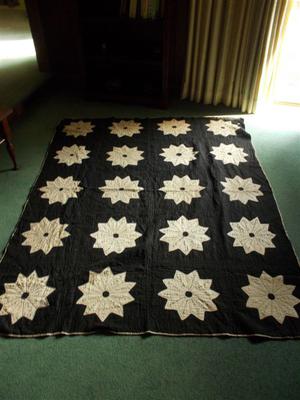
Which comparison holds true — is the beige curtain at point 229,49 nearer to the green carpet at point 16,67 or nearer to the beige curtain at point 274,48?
the beige curtain at point 274,48

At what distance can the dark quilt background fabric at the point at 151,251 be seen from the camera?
1.23 metres

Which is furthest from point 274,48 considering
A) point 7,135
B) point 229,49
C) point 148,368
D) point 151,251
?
point 148,368

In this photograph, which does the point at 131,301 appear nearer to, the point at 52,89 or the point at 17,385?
the point at 17,385

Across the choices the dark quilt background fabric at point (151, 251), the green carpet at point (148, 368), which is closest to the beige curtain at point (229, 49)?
the dark quilt background fabric at point (151, 251)

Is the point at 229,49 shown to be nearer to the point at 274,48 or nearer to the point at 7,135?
the point at 274,48

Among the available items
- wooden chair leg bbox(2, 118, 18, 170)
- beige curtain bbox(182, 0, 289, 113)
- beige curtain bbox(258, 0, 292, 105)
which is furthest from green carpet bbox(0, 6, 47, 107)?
beige curtain bbox(258, 0, 292, 105)

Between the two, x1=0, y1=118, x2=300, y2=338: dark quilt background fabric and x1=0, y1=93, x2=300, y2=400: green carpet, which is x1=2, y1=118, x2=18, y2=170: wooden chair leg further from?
x1=0, y1=93, x2=300, y2=400: green carpet

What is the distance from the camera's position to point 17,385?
3.50 feet

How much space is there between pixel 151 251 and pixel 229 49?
6.17 feet

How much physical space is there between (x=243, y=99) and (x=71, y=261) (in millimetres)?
1973

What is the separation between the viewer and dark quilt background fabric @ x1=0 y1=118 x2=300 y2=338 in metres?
1.23


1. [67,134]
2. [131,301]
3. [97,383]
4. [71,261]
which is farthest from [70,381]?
[67,134]

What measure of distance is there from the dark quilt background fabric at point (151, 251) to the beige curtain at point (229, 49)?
0.70m

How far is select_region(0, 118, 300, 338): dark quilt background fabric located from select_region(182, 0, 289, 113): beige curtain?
0.70 m
